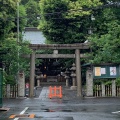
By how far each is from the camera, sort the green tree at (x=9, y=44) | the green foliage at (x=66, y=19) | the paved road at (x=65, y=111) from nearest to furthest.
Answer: the paved road at (x=65, y=111), the green tree at (x=9, y=44), the green foliage at (x=66, y=19)

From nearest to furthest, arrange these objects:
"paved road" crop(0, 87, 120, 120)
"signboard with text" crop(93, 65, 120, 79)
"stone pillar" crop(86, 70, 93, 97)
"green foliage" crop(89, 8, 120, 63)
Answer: "paved road" crop(0, 87, 120, 120), "stone pillar" crop(86, 70, 93, 97), "green foliage" crop(89, 8, 120, 63), "signboard with text" crop(93, 65, 120, 79)

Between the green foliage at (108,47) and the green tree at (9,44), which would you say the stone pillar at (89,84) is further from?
the green tree at (9,44)

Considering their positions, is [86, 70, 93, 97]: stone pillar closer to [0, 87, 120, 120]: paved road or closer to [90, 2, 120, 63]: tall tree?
[90, 2, 120, 63]: tall tree

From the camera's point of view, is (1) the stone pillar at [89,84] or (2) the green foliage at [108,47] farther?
(2) the green foliage at [108,47]

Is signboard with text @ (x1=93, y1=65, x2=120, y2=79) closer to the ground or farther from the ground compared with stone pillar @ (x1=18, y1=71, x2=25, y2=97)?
farther from the ground

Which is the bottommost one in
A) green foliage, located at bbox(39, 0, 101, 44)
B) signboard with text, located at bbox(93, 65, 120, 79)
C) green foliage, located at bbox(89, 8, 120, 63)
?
signboard with text, located at bbox(93, 65, 120, 79)

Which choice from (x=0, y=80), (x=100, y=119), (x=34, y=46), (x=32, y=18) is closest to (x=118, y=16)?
(x=34, y=46)

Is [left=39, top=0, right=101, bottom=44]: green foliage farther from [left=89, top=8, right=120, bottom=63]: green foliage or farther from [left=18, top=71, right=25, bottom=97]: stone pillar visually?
[left=18, top=71, right=25, bottom=97]: stone pillar

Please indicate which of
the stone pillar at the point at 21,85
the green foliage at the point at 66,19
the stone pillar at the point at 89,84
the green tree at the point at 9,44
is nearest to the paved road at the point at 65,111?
the stone pillar at the point at 89,84

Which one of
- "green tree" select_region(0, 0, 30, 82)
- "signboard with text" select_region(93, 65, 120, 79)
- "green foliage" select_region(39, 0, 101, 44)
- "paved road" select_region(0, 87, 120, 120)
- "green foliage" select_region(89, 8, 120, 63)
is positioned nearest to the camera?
"paved road" select_region(0, 87, 120, 120)

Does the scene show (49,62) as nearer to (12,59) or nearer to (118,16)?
(118,16)

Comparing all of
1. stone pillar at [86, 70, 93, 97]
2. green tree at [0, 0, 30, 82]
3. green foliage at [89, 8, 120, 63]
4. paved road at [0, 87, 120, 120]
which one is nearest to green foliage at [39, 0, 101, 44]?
green foliage at [89, 8, 120, 63]

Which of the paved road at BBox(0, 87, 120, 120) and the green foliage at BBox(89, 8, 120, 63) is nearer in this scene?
the paved road at BBox(0, 87, 120, 120)

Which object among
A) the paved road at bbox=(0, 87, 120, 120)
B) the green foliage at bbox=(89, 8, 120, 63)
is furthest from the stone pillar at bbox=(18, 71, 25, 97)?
the paved road at bbox=(0, 87, 120, 120)
